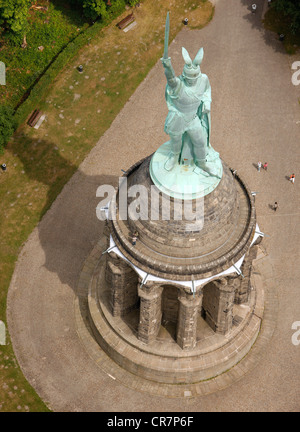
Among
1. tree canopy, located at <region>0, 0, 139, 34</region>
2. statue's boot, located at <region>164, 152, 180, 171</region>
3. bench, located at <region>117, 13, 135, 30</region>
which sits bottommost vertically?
statue's boot, located at <region>164, 152, 180, 171</region>

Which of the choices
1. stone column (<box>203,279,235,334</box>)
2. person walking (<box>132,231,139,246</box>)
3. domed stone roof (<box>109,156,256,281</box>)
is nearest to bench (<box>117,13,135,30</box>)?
domed stone roof (<box>109,156,256,281</box>)

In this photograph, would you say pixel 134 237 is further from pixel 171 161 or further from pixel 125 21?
pixel 125 21

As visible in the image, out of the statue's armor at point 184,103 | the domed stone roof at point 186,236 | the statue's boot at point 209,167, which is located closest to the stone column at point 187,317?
the domed stone roof at point 186,236

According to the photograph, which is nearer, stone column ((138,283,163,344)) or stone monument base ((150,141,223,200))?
stone monument base ((150,141,223,200))

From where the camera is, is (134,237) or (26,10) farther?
(26,10)

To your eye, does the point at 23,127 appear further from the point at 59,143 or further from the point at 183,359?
the point at 183,359

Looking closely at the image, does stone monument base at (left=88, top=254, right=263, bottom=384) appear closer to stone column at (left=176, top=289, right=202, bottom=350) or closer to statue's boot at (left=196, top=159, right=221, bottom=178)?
stone column at (left=176, top=289, right=202, bottom=350)

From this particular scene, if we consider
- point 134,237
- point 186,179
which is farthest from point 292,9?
point 134,237
